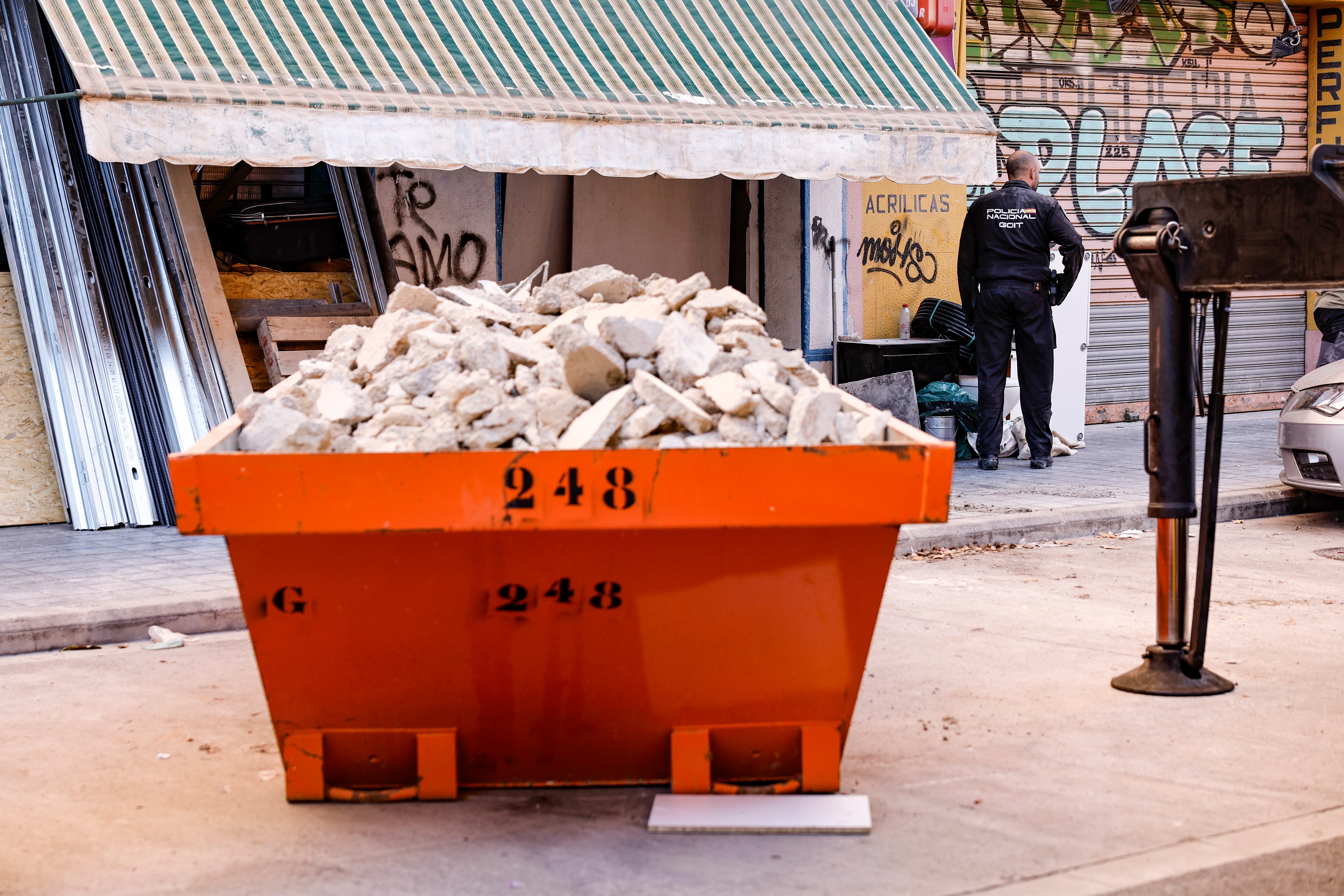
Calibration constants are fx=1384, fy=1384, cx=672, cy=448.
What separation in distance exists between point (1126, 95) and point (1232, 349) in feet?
9.24

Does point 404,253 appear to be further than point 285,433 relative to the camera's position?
Yes

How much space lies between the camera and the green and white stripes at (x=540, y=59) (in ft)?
23.8

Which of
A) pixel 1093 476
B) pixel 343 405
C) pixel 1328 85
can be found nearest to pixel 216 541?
pixel 343 405

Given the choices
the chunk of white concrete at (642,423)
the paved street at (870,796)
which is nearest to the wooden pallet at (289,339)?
the paved street at (870,796)

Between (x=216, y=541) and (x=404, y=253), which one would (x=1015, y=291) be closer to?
(x=404, y=253)

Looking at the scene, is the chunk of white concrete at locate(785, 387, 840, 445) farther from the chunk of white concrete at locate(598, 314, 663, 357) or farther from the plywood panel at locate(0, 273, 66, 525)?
the plywood panel at locate(0, 273, 66, 525)

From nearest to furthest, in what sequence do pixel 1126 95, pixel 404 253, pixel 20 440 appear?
pixel 20 440 → pixel 404 253 → pixel 1126 95

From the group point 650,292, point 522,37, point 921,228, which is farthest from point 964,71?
point 650,292

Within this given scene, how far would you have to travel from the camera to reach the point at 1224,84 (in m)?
14.0

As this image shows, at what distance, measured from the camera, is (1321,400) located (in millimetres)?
8172

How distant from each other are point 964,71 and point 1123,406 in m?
3.57

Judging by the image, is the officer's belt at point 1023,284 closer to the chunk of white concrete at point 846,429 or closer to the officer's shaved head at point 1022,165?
the officer's shaved head at point 1022,165

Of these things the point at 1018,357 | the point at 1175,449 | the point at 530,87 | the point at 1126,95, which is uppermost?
the point at 1126,95

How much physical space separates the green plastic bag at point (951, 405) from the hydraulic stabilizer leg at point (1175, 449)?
5745mm
